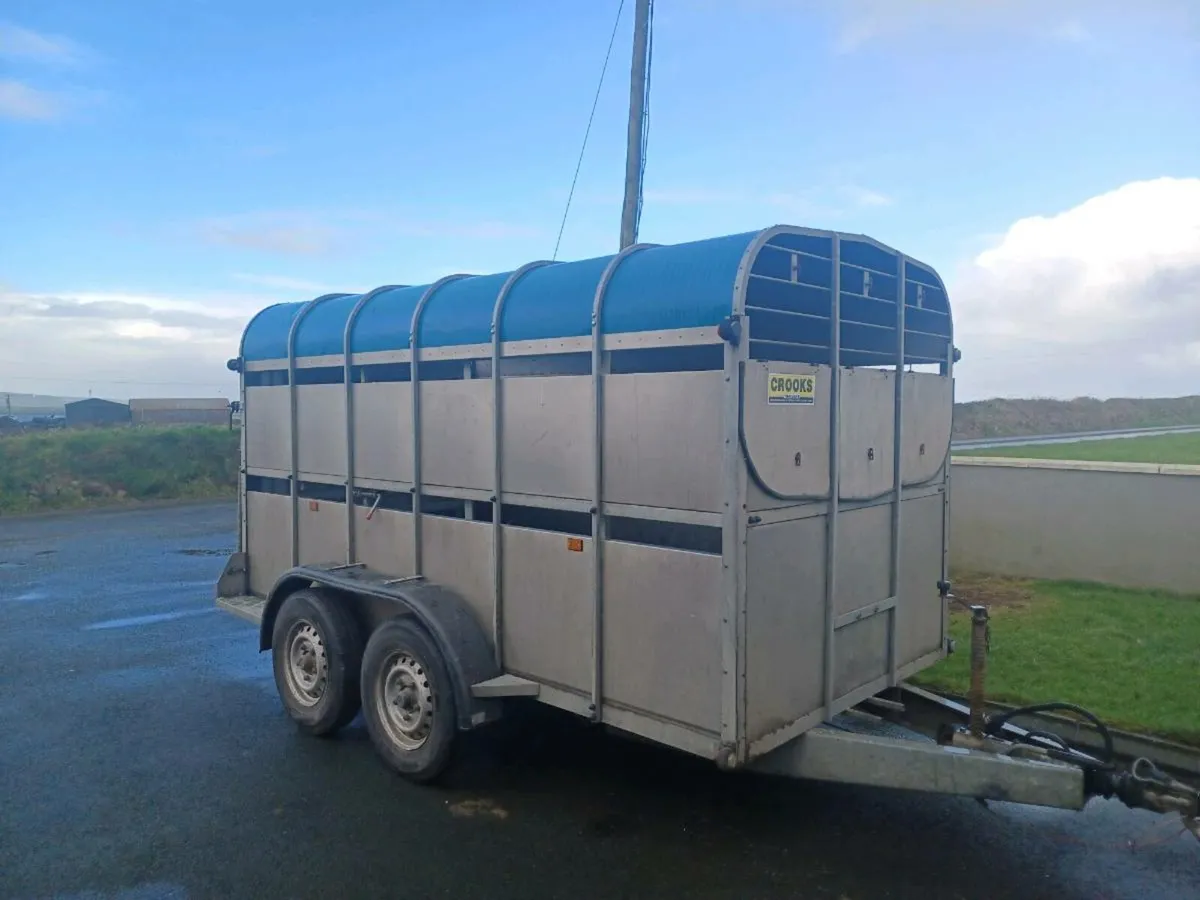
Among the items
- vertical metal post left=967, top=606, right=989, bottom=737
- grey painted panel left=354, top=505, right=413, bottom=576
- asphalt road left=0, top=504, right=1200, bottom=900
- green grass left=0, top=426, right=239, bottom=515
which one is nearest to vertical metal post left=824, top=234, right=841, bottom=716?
vertical metal post left=967, top=606, right=989, bottom=737

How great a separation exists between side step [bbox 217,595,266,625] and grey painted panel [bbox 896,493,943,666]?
454cm

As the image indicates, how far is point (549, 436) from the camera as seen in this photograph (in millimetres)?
4844

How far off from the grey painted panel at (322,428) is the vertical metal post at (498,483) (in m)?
1.65

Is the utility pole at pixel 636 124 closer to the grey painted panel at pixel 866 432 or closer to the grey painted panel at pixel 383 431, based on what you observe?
the grey painted panel at pixel 383 431

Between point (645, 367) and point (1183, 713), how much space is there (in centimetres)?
444

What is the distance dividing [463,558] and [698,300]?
7.39 feet

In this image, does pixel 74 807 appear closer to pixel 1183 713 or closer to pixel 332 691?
pixel 332 691

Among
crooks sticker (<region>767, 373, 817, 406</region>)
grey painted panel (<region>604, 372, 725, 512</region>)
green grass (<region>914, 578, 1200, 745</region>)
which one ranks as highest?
crooks sticker (<region>767, 373, 817, 406</region>)

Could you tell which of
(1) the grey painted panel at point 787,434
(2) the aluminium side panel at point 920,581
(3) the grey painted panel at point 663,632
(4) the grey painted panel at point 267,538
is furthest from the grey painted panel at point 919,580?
(4) the grey painted panel at point 267,538

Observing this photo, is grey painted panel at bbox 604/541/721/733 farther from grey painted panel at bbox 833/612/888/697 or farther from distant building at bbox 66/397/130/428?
distant building at bbox 66/397/130/428

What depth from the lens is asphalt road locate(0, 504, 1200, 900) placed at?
13.8ft

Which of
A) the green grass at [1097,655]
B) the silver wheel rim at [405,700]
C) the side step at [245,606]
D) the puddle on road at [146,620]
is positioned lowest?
the puddle on road at [146,620]

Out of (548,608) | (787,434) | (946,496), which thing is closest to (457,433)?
(548,608)

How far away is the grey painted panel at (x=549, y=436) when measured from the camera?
4.64m
